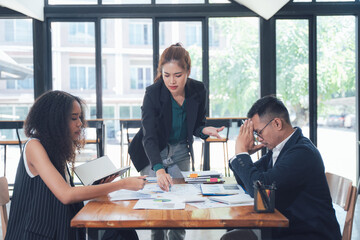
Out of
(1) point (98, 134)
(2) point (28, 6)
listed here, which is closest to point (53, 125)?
(1) point (98, 134)

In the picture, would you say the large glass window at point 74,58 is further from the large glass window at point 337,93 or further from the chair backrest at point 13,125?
the large glass window at point 337,93

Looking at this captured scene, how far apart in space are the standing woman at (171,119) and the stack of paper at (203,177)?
11 cm

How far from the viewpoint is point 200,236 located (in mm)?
2891

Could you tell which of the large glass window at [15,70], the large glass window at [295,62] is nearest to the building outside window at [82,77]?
the large glass window at [15,70]

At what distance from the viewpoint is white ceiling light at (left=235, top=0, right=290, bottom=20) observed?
15.0ft

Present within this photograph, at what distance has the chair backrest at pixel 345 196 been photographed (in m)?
1.46

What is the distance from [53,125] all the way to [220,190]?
31.6 inches

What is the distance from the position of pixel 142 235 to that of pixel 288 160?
188cm

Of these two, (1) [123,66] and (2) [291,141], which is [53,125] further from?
(1) [123,66]

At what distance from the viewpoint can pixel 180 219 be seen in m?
1.15

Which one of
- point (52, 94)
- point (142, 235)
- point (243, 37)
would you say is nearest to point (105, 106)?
point (243, 37)

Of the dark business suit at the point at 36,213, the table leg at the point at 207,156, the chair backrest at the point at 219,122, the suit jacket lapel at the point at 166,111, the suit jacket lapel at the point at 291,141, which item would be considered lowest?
the table leg at the point at 207,156

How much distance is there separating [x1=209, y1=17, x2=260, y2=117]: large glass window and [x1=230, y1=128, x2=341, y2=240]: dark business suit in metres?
3.99

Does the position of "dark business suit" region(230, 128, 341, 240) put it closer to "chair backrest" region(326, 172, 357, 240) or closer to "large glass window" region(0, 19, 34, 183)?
Result: "chair backrest" region(326, 172, 357, 240)
